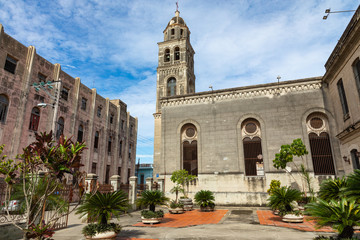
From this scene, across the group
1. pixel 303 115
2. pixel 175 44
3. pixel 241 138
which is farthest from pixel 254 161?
pixel 175 44

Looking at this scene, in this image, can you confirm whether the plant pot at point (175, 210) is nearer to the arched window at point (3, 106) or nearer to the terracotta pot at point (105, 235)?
the terracotta pot at point (105, 235)

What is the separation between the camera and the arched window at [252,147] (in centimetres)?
1933

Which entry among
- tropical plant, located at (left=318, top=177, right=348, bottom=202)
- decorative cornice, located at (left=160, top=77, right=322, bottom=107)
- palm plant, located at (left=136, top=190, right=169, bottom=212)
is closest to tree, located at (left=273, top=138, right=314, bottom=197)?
tropical plant, located at (left=318, top=177, right=348, bottom=202)

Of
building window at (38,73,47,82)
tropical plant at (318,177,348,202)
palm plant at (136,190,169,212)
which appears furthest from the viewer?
building window at (38,73,47,82)

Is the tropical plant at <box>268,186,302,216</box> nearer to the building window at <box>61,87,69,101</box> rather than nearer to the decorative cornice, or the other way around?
the decorative cornice

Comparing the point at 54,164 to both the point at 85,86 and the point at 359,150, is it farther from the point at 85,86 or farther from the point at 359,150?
the point at 85,86

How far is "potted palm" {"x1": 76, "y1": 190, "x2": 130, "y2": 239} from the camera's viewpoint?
24.3 ft

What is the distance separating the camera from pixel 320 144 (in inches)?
717

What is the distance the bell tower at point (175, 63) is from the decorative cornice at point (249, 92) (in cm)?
999

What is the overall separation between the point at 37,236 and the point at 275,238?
7.54 m

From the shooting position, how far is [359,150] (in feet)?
45.4

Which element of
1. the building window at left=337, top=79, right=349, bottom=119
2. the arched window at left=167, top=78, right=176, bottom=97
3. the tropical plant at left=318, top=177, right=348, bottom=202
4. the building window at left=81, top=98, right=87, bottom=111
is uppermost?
the arched window at left=167, top=78, right=176, bottom=97

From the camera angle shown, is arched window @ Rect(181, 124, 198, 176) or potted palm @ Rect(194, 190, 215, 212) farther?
arched window @ Rect(181, 124, 198, 176)

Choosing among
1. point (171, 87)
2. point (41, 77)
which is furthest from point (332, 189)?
point (171, 87)
